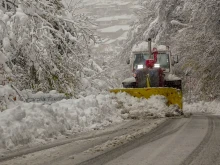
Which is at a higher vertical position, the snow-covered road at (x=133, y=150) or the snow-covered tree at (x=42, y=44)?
the snow-covered tree at (x=42, y=44)

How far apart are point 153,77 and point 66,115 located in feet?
17.2

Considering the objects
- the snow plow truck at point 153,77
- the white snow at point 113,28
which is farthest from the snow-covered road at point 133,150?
the white snow at point 113,28

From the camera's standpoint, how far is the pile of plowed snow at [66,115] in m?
5.89

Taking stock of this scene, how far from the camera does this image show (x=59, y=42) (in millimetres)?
9477

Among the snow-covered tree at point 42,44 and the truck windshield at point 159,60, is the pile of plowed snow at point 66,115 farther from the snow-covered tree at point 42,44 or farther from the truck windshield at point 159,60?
the truck windshield at point 159,60

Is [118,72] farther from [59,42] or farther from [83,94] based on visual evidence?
[59,42]

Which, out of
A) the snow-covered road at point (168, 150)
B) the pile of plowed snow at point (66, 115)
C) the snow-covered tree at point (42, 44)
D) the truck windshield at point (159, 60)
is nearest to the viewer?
the snow-covered road at point (168, 150)

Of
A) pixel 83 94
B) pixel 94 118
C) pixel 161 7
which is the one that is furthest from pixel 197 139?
pixel 161 7

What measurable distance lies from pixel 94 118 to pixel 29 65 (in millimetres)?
2041

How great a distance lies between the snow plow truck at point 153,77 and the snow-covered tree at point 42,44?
7.30ft

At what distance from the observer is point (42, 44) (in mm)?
8641

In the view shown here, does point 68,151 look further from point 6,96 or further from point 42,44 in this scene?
point 42,44

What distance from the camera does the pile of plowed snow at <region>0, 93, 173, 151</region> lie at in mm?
5891

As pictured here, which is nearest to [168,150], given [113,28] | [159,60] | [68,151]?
[68,151]
